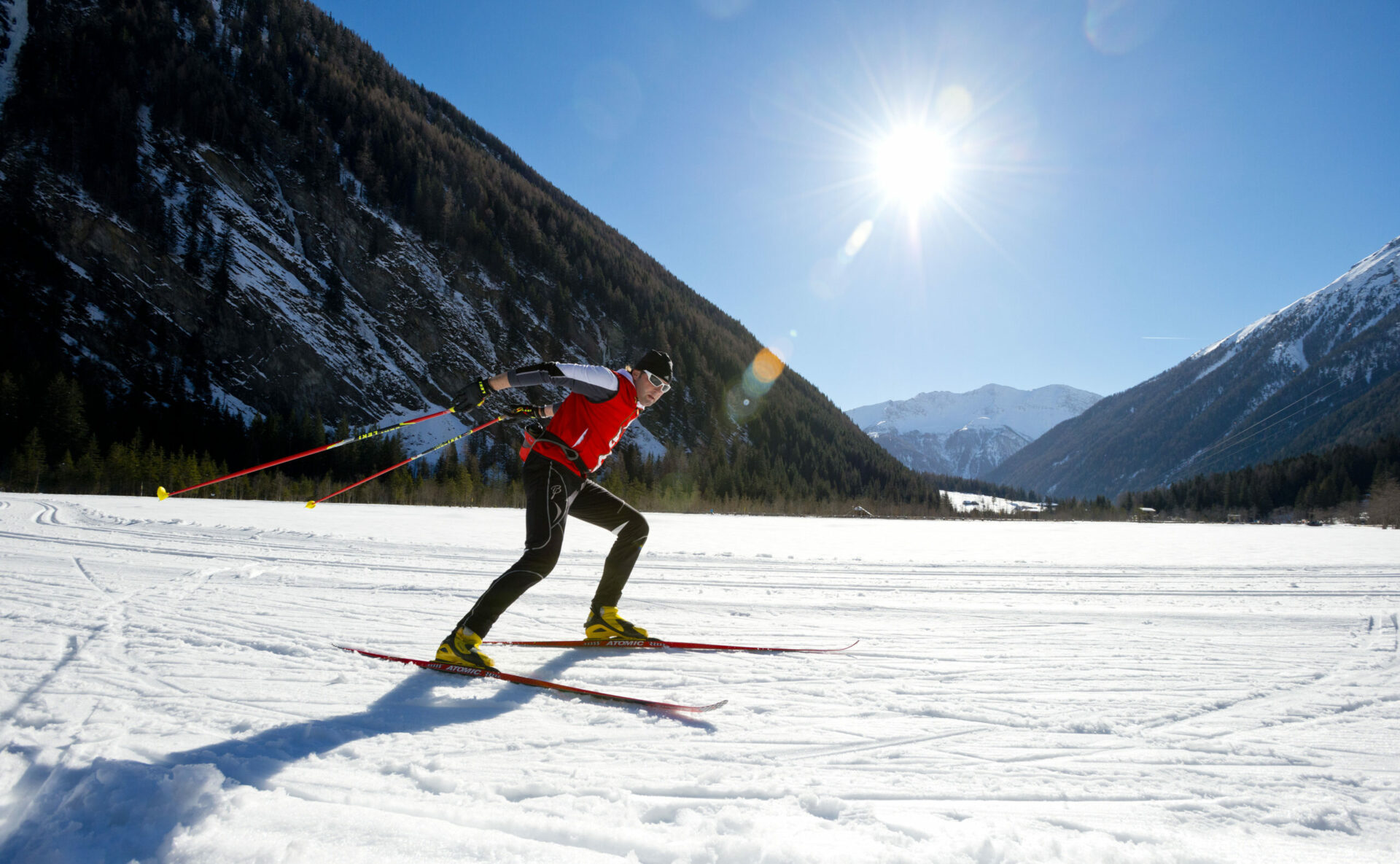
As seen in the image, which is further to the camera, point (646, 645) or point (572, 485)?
point (646, 645)

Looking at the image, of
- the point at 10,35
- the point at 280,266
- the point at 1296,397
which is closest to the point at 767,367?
the point at 280,266

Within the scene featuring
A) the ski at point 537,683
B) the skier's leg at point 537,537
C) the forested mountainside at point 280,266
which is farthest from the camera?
the forested mountainside at point 280,266

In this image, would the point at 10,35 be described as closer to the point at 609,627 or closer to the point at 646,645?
the point at 609,627

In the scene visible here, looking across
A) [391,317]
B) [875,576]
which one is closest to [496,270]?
[391,317]

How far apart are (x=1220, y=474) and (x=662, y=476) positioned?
248ft

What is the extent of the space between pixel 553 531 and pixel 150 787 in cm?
194

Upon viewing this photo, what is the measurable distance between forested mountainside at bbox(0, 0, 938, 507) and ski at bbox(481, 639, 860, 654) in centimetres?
4690

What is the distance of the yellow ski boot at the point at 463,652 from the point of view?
3113mm

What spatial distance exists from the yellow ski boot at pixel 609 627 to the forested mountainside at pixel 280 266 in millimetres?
47058

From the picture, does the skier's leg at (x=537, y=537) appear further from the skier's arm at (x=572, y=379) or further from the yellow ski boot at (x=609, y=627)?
the yellow ski boot at (x=609, y=627)

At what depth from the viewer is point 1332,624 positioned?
4426 millimetres

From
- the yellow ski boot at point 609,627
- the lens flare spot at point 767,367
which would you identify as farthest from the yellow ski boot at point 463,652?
the lens flare spot at point 767,367

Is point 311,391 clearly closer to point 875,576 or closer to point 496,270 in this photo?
point 496,270

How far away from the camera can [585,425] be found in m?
3.58
